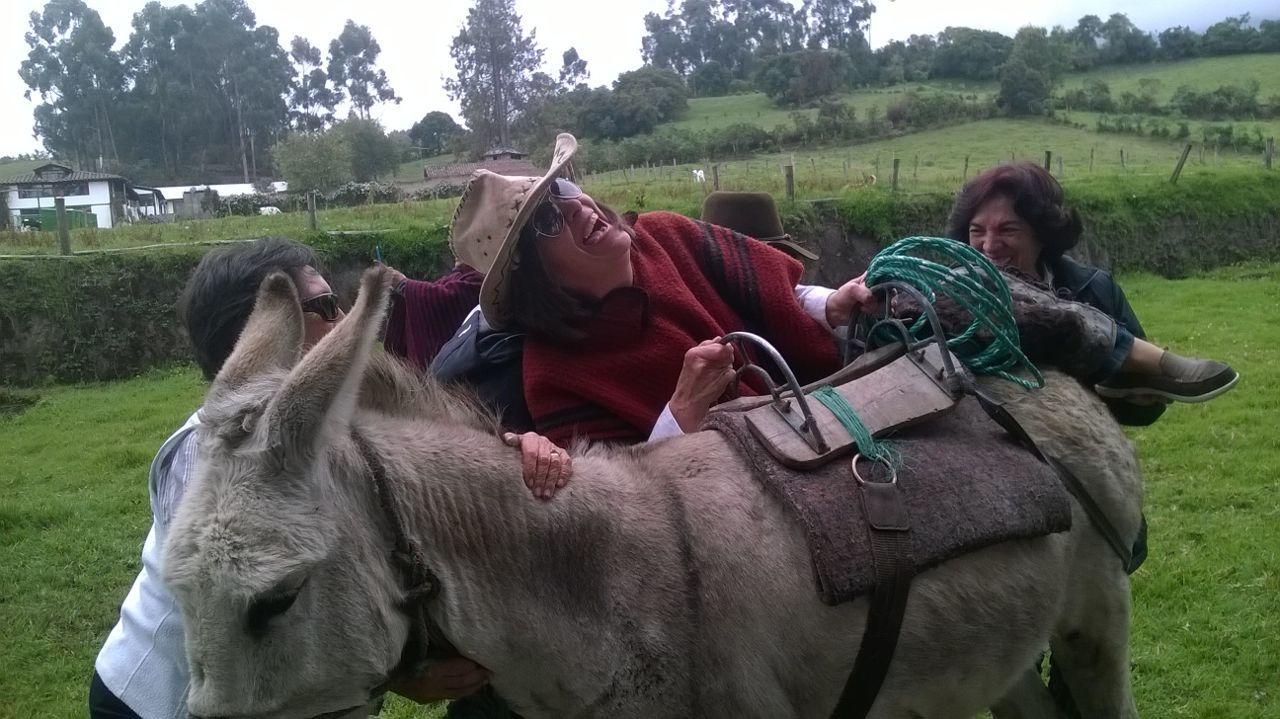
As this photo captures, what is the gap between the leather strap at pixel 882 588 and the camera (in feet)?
6.87

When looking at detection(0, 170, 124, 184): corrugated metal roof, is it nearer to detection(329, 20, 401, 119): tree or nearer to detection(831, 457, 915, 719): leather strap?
detection(329, 20, 401, 119): tree

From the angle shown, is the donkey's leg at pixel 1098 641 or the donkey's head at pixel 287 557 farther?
the donkey's leg at pixel 1098 641

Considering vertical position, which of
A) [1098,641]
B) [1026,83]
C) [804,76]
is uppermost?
[804,76]

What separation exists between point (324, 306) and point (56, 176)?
66694 millimetres

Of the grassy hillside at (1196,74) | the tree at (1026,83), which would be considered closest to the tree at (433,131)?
the tree at (1026,83)

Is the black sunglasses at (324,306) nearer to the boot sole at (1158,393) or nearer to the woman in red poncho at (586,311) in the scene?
the woman in red poncho at (586,311)

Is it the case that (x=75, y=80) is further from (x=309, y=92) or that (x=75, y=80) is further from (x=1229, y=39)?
(x=1229, y=39)

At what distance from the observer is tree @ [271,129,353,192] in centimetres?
4862

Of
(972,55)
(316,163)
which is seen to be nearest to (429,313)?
(316,163)

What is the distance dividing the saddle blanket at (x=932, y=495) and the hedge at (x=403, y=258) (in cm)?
1360

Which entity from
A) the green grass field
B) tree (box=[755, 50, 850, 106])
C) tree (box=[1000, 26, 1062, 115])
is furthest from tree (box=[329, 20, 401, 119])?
the green grass field

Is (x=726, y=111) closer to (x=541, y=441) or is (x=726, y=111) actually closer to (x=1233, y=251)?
(x=1233, y=251)

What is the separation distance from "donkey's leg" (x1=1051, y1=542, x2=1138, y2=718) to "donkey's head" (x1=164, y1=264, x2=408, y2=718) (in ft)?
6.87

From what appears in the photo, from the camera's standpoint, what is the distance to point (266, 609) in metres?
1.64
